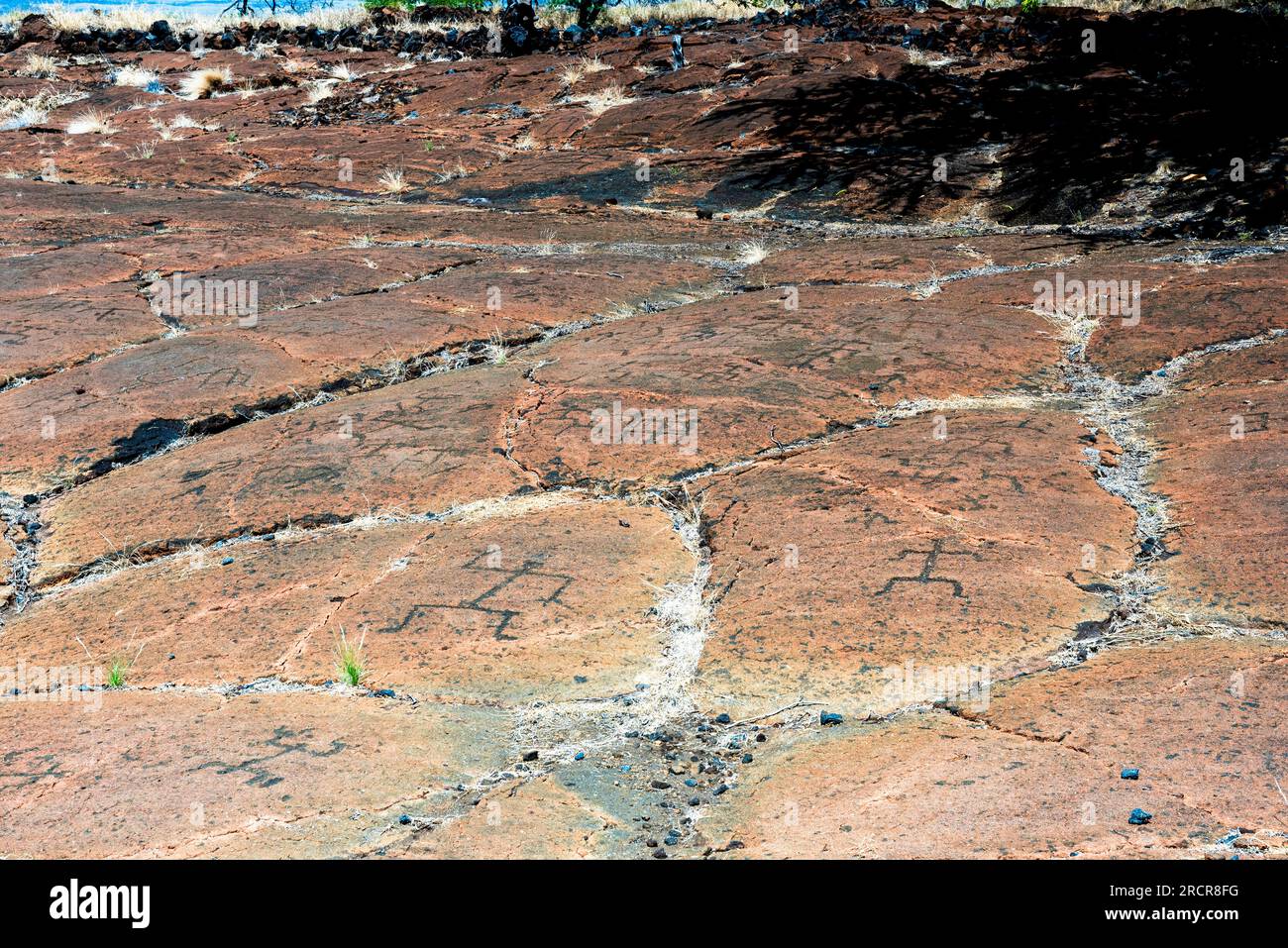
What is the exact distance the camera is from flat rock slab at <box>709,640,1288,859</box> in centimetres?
150

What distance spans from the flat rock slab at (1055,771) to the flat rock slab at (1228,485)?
176 millimetres

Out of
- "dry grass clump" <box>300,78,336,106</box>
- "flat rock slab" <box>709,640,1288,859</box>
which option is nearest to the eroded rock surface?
"flat rock slab" <box>709,640,1288,859</box>

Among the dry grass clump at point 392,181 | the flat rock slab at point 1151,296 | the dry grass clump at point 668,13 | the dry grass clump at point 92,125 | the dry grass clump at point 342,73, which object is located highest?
the dry grass clump at point 668,13

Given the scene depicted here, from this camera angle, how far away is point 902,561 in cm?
230

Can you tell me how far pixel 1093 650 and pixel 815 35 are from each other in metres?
8.51

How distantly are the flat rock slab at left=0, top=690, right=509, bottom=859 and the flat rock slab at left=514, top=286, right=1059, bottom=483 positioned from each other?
105 cm

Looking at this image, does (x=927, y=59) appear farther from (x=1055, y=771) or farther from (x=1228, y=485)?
(x=1055, y=771)

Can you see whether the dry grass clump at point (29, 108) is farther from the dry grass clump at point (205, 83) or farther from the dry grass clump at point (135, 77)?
the dry grass clump at point (205, 83)

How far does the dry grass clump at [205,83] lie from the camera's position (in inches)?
425

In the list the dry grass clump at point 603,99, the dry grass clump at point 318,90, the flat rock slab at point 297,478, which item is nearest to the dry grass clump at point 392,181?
the dry grass clump at point 603,99

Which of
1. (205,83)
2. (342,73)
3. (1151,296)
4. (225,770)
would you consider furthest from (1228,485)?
(205,83)

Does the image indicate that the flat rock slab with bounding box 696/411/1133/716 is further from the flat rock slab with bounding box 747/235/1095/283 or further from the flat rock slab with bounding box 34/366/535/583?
the flat rock slab with bounding box 747/235/1095/283

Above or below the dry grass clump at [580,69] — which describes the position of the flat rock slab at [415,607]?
below
